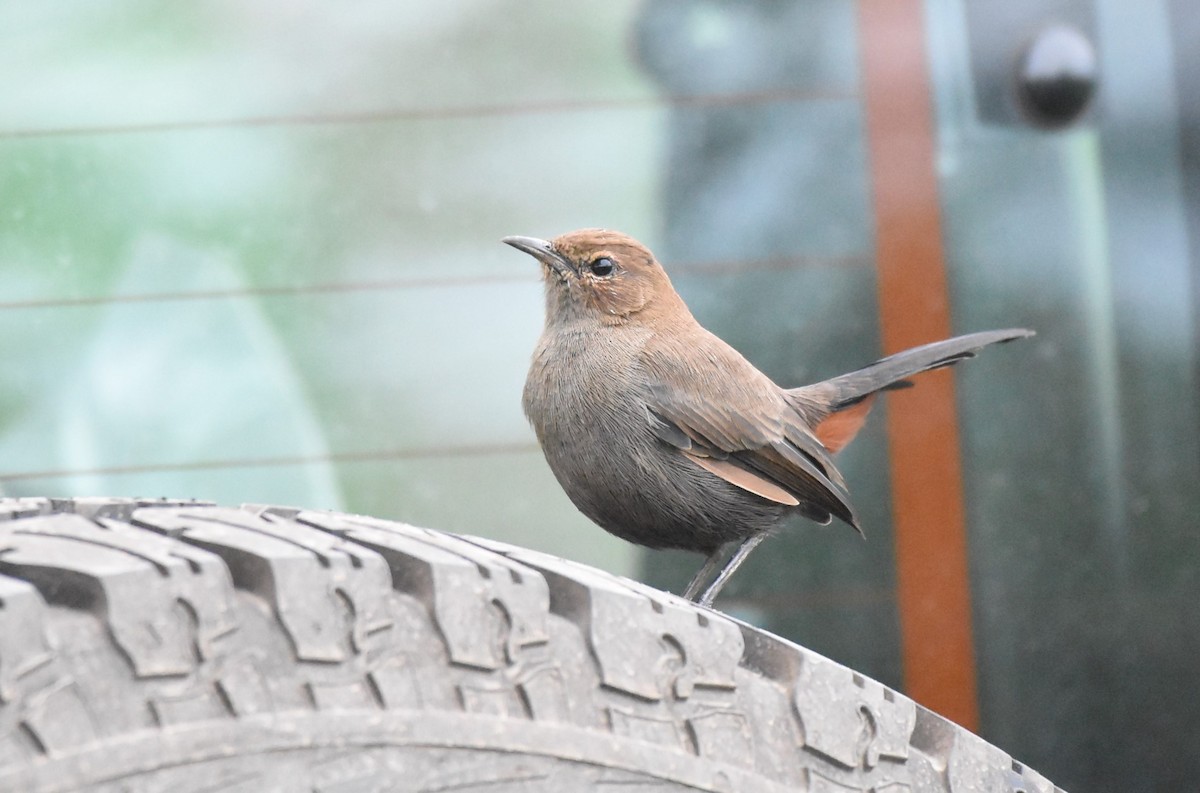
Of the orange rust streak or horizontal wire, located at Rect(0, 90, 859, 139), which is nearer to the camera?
the orange rust streak

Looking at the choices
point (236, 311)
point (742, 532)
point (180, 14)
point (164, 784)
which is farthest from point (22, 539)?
point (180, 14)

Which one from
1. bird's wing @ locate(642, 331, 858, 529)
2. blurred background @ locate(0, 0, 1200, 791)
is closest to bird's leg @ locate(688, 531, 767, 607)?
bird's wing @ locate(642, 331, 858, 529)

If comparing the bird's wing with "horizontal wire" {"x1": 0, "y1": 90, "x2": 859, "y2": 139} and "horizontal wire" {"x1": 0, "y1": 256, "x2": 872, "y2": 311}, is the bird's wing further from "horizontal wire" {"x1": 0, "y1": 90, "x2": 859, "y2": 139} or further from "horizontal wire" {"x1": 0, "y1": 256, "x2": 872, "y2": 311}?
"horizontal wire" {"x1": 0, "y1": 90, "x2": 859, "y2": 139}

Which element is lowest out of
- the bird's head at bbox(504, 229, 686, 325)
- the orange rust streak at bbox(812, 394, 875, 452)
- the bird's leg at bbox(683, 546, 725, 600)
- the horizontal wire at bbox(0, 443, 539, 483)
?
the bird's leg at bbox(683, 546, 725, 600)

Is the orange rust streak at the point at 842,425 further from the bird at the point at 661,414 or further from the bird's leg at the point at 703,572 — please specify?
the bird's leg at the point at 703,572

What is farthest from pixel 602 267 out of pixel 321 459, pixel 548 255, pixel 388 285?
pixel 321 459

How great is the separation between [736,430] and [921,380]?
78cm

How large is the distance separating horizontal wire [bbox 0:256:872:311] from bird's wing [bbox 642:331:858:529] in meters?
0.54

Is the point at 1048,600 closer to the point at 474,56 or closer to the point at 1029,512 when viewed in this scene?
the point at 1029,512

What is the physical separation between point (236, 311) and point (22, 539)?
211 cm

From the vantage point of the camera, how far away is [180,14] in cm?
319

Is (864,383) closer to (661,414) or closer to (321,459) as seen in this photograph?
(661,414)

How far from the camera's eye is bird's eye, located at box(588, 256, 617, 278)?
2.83 metres

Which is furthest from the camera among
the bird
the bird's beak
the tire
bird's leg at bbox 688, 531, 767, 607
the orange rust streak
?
the orange rust streak
